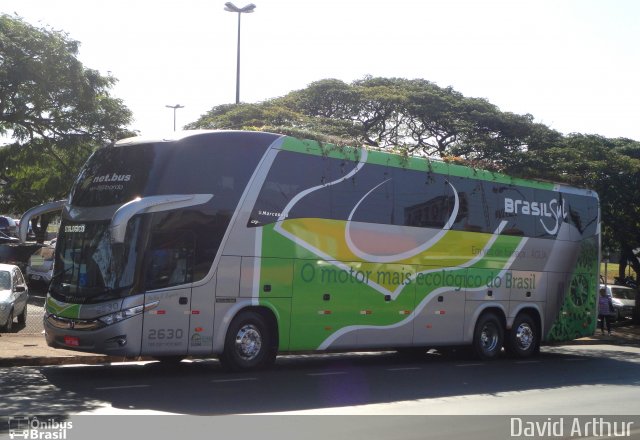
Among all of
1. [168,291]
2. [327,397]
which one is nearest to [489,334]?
[327,397]

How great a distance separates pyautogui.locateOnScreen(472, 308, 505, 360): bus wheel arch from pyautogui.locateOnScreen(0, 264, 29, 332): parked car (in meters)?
10.6

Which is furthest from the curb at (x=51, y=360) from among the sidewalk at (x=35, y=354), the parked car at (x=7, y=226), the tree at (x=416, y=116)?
the parked car at (x=7, y=226)

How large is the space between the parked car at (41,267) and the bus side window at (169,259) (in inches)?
707

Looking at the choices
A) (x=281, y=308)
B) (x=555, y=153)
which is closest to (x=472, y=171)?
(x=281, y=308)

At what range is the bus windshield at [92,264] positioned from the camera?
13.0 m

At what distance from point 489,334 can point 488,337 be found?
8 centimetres

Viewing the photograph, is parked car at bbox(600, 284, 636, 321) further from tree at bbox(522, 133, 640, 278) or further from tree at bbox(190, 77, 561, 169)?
tree at bbox(190, 77, 561, 169)

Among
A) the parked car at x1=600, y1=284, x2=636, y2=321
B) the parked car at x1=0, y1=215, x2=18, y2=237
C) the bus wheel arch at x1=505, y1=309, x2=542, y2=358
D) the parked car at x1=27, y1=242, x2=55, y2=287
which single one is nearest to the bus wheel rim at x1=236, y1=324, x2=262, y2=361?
the bus wheel arch at x1=505, y1=309, x2=542, y2=358

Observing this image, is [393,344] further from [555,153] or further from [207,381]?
[555,153]

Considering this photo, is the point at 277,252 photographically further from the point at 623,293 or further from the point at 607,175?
the point at 623,293

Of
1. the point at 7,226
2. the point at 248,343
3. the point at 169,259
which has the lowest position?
the point at 248,343

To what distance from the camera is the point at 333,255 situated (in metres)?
15.7

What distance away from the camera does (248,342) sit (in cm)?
1447

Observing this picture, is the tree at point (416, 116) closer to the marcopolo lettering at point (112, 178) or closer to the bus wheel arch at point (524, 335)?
the bus wheel arch at point (524, 335)
